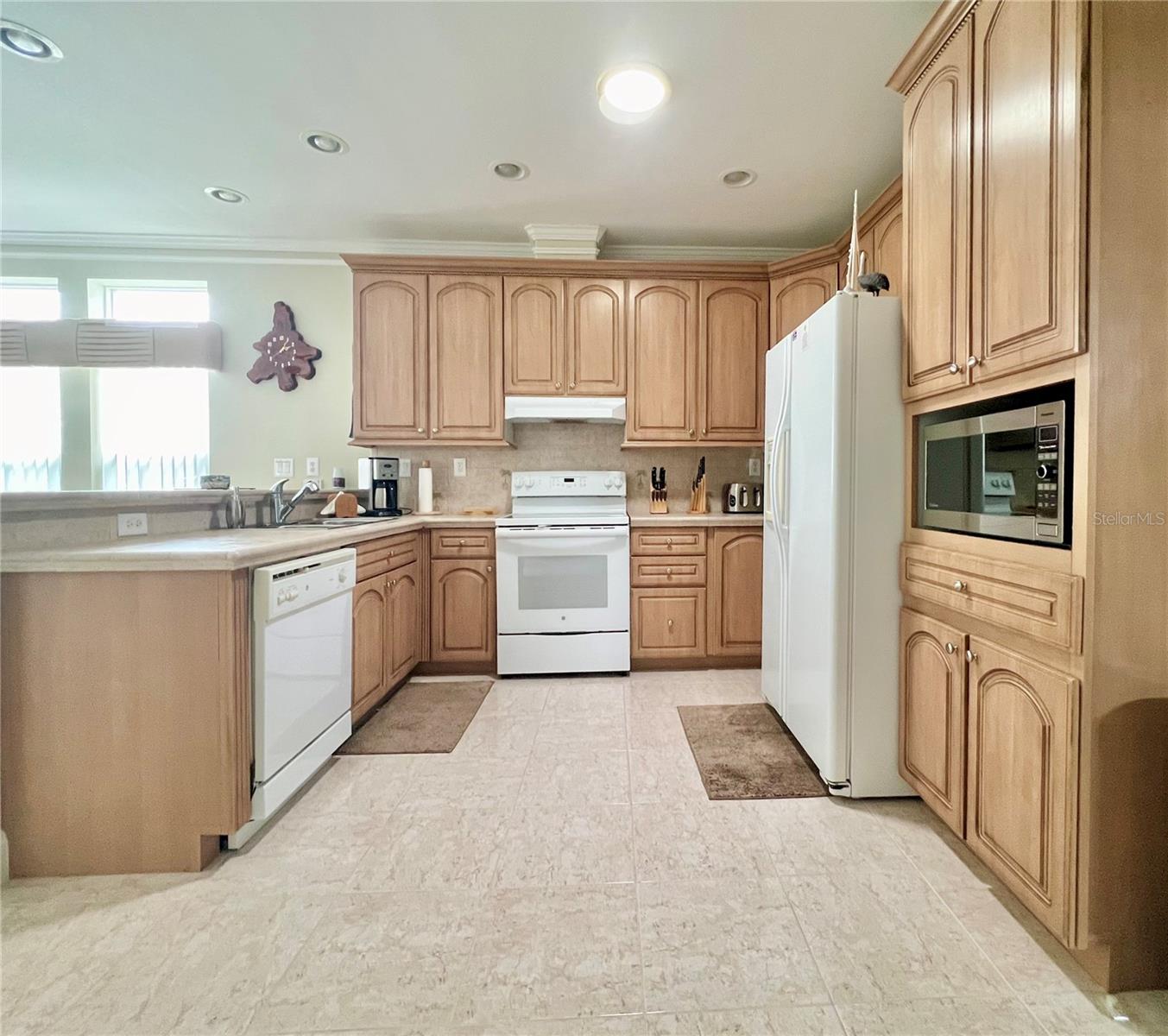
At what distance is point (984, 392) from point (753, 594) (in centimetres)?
190

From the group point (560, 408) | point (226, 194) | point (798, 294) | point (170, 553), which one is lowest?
point (170, 553)

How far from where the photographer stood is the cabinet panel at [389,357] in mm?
3078

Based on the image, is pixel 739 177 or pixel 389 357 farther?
pixel 389 357

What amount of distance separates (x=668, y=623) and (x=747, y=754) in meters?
1.04

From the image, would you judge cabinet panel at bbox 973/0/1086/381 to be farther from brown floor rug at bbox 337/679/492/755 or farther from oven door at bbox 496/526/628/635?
brown floor rug at bbox 337/679/492/755

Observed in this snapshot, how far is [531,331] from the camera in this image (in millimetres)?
3115

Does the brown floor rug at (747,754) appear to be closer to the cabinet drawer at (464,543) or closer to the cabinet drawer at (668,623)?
the cabinet drawer at (668,623)

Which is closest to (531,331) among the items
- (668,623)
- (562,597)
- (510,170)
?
(510,170)

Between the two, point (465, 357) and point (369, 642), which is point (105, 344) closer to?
point (465, 357)

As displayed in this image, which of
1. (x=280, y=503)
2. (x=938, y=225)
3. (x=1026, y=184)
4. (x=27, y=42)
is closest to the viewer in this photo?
(x=1026, y=184)

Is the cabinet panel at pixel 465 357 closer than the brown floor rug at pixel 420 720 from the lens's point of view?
No

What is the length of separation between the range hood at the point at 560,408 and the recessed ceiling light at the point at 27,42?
219 cm

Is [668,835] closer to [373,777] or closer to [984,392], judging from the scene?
[373,777]

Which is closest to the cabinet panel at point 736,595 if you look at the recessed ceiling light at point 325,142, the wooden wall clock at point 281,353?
the recessed ceiling light at point 325,142
